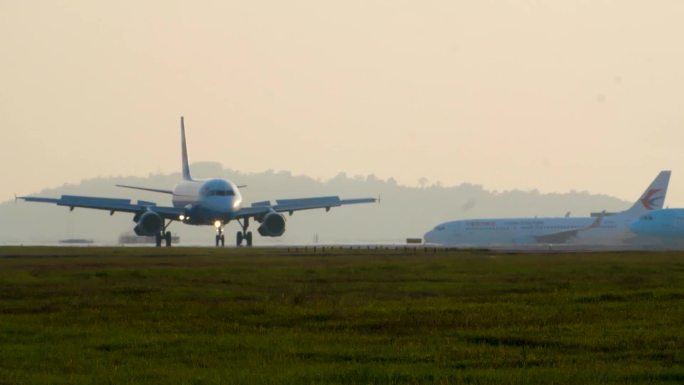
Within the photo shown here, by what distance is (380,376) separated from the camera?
23453mm

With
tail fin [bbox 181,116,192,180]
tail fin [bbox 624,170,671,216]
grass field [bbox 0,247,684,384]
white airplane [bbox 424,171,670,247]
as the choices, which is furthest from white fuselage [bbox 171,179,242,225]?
tail fin [bbox 624,170,671,216]

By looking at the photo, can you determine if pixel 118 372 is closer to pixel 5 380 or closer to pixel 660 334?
pixel 5 380

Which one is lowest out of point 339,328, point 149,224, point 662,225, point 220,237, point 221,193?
point 339,328

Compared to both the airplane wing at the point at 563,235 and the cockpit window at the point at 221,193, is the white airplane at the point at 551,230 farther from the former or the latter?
the cockpit window at the point at 221,193

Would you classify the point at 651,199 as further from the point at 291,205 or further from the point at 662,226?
the point at 291,205

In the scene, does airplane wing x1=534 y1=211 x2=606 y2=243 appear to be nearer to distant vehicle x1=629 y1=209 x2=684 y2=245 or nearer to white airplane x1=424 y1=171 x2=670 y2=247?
white airplane x1=424 y1=171 x2=670 y2=247

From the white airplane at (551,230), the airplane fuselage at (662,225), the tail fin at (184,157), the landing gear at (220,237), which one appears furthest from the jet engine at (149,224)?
the airplane fuselage at (662,225)

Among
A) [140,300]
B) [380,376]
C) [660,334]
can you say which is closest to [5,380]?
[380,376]

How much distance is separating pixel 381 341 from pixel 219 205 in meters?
77.9

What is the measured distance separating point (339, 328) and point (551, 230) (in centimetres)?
11382

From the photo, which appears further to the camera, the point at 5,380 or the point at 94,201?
the point at 94,201

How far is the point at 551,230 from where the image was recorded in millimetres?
144375

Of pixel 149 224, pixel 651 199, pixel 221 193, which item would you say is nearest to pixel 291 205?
pixel 221 193

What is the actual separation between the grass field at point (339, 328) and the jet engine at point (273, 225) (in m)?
51.4
